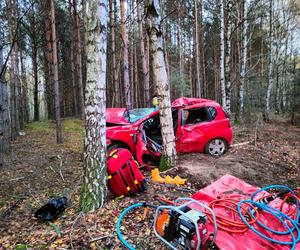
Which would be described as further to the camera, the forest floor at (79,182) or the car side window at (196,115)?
the car side window at (196,115)

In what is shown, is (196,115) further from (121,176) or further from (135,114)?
(121,176)

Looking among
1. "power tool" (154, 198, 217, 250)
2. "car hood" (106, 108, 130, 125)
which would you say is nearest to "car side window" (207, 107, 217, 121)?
"car hood" (106, 108, 130, 125)

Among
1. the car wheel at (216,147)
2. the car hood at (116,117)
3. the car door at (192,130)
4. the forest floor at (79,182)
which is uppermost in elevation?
the car hood at (116,117)

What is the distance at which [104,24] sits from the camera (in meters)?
3.56

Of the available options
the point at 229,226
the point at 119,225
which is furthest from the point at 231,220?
the point at 119,225

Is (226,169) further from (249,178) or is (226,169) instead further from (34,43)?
(34,43)

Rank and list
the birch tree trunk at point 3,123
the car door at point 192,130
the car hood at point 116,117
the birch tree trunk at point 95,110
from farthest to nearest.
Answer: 1. the car hood at point 116,117
2. the car door at point 192,130
3. the birch tree trunk at point 3,123
4. the birch tree trunk at point 95,110

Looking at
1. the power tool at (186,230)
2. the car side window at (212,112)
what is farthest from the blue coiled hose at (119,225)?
the car side window at (212,112)

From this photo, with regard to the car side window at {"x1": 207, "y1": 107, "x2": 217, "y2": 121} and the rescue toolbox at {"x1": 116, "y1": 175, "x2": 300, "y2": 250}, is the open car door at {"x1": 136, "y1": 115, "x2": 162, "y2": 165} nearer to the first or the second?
the car side window at {"x1": 207, "y1": 107, "x2": 217, "y2": 121}

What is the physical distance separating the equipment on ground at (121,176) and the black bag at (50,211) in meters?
0.82

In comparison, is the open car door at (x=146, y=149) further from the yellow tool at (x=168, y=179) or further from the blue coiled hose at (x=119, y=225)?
the blue coiled hose at (x=119, y=225)

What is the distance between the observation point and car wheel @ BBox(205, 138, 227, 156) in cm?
676

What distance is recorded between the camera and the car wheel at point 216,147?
266 inches

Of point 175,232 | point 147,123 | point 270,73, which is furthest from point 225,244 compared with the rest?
point 270,73
